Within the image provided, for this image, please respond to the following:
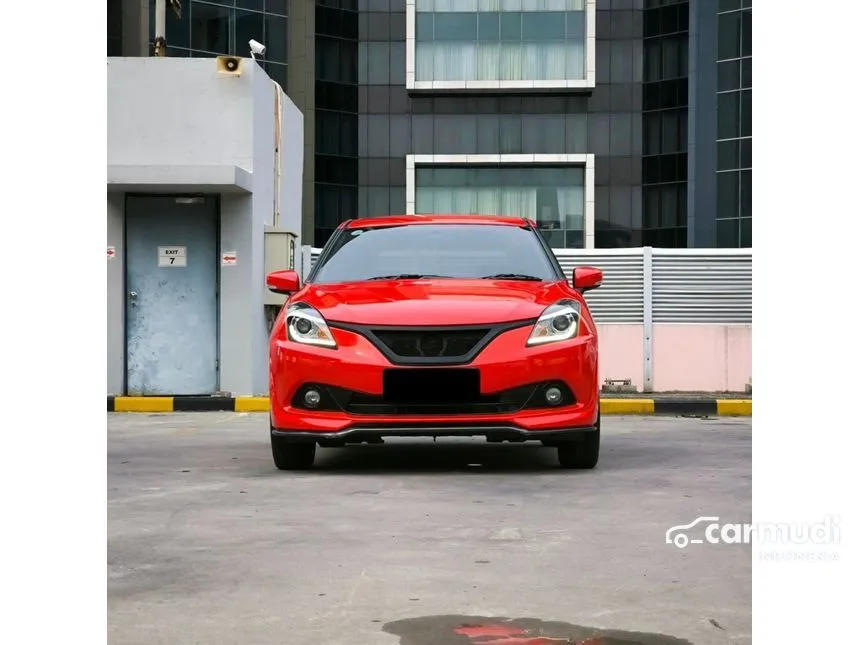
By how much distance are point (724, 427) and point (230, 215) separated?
697cm

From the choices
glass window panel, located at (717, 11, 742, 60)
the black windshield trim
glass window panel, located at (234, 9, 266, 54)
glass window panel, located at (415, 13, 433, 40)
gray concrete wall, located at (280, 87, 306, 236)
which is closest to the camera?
the black windshield trim

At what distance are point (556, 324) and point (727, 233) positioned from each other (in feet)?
165

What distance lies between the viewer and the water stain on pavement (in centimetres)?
430

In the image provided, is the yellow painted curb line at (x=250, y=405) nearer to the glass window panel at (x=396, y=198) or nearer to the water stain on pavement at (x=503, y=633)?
the water stain on pavement at (x=503, y=633)

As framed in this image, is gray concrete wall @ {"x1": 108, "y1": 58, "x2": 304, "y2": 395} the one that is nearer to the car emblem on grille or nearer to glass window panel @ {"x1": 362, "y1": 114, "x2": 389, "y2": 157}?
the car emblem on grille

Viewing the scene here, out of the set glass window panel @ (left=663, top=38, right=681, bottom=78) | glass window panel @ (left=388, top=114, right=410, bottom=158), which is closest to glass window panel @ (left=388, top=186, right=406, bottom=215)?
glass window panel @ (left=388, top=114, right=410, bottom=158)

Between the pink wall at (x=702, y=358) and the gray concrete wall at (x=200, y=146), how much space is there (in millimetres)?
5030

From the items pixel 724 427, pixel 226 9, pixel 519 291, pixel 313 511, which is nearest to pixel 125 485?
pixel 313 511

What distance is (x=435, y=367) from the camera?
849 centimetres

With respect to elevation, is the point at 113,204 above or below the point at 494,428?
above

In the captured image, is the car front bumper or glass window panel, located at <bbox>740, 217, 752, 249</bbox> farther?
glass window panel, located at <bbox>740, 217, 752, 249</bbox>

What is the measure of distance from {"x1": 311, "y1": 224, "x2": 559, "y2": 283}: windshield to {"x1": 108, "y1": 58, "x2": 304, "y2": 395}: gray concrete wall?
739cm
